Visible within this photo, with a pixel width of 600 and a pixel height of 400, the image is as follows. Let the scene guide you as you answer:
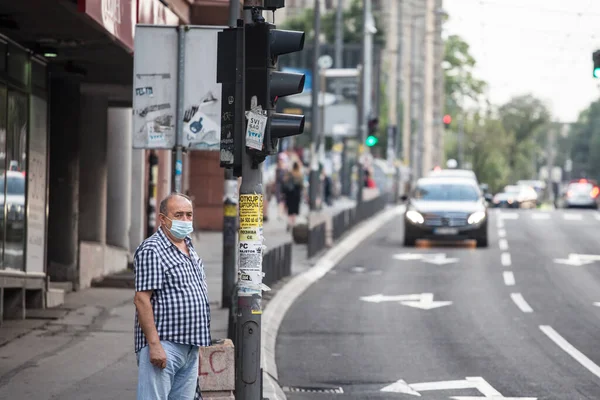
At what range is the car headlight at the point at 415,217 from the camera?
31938 millimetres

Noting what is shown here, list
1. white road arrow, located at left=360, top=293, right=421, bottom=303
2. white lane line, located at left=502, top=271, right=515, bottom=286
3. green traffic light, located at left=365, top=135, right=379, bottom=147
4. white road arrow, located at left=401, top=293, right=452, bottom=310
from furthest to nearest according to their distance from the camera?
green traffic light, located at left=365, top=135, right=379, bottom=147
white lane line, located at left=502, top=271, right=515, bottom=286
white road arrow, located at left=360, top=293, right=421, bottom=303
white road arrow, located at left=401, top=293, right=452, bottom=310

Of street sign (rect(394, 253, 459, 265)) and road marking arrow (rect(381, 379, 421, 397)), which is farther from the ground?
road marking arrow (rect(381, 379, 421, 397))

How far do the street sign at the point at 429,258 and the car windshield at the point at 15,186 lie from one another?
41.1 ft

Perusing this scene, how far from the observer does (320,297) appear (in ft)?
71.2

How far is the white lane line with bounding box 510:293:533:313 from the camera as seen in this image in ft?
66.4

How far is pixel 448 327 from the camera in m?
18.1

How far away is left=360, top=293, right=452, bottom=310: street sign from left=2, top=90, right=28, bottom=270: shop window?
238 inches

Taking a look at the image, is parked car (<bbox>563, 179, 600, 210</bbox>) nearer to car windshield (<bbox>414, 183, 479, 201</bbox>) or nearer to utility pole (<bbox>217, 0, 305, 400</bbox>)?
car windshield (<bbox>414, 183, 479, 201</bbox>)

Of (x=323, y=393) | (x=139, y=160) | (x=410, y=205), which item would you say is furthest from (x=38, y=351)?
(x=410, y=205)

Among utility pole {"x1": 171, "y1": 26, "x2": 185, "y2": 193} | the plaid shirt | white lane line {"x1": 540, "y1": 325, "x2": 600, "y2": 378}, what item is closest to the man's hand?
the plaid shirt

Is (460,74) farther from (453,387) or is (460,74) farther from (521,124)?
(453,387)

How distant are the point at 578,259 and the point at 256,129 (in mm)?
20475

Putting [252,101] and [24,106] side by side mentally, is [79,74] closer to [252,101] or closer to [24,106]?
[24,106]

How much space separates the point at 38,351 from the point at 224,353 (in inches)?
198
